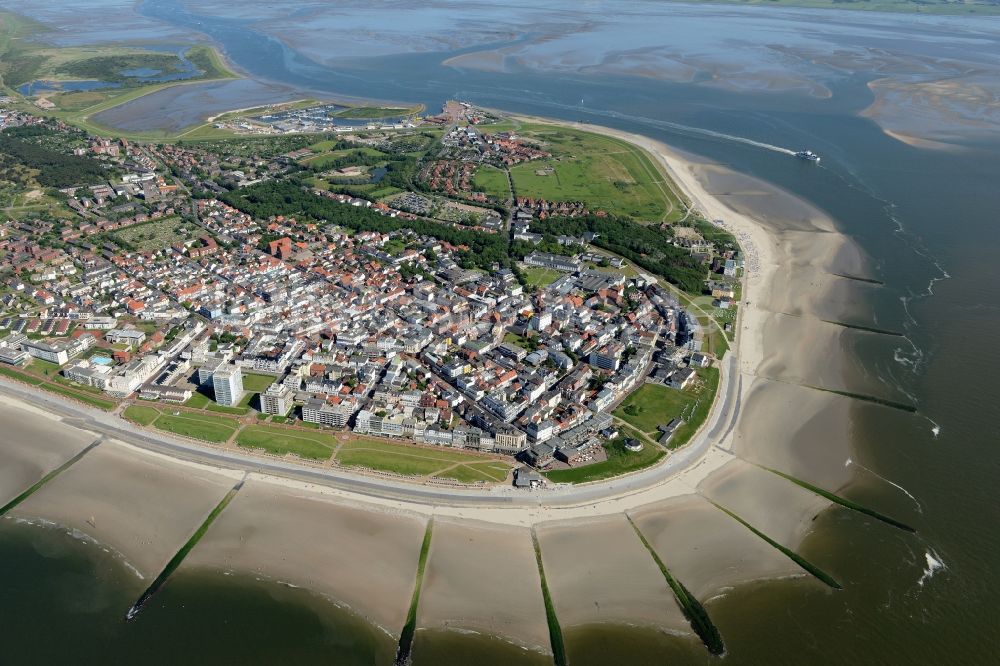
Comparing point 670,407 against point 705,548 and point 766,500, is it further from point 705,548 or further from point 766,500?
point 705,548

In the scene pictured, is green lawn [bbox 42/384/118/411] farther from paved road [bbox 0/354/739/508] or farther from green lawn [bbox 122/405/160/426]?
green lawn [bbox 122/405/160/426]

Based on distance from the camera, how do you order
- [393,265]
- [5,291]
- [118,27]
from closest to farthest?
[5,291]
[393,265]
[118,27]

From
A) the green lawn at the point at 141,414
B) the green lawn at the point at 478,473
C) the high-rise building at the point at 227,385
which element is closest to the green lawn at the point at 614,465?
the green lawn at the point at 478,473

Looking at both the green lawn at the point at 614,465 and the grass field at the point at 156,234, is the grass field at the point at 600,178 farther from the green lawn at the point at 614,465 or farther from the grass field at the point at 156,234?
the green lawn at the point at 614,465

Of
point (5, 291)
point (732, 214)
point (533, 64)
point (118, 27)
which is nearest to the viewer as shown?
point (5, 291)

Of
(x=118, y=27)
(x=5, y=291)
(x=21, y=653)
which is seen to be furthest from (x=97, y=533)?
(x=118, y=27)

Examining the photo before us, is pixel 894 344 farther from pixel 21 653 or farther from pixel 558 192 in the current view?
pixel 21 653

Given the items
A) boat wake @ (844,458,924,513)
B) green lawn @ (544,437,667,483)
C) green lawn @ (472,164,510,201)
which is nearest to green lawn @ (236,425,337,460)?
green lawn @ (544,437,667,483)
